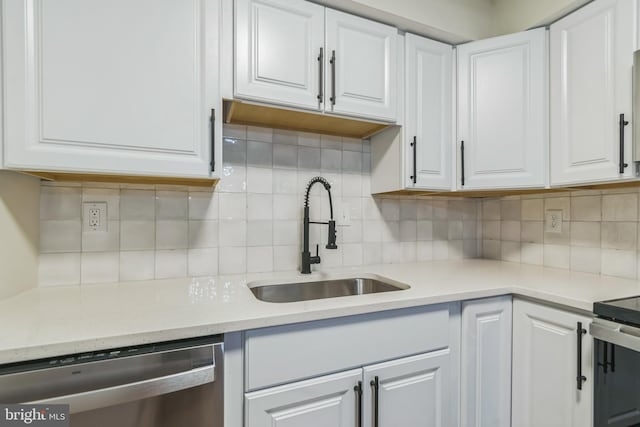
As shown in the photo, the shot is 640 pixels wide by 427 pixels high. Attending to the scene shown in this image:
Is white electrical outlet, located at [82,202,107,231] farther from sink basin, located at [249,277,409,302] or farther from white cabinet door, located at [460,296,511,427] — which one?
white cabinet door, located at [460,296,511,427]

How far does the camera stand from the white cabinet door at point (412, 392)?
1077 mm

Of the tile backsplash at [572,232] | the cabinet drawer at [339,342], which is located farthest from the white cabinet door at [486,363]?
the tile backsplash at [572,232]

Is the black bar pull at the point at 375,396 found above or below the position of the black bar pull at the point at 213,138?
below

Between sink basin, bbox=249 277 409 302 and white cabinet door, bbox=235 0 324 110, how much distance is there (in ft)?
2.64

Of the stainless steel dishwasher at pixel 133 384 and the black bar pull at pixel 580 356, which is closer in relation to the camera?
the stainless steel dishwasher at pixel 133 384

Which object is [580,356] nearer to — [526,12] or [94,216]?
[526,12]

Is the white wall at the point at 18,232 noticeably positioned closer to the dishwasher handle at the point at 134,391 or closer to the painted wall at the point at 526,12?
the dishwasher handle at the point at 134,391

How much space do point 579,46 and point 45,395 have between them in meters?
2.16

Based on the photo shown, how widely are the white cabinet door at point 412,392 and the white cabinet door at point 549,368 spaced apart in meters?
0.32

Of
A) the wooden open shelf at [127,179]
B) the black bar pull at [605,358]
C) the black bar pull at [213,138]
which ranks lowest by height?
the black bar pull at [605,358]

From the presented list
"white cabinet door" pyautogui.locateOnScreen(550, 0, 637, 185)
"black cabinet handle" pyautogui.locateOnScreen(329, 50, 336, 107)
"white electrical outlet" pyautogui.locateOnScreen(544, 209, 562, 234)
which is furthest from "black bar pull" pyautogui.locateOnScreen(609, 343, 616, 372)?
"black cabinet handle" pyautogui.locateOnScreen(329, 50, 336, 107)

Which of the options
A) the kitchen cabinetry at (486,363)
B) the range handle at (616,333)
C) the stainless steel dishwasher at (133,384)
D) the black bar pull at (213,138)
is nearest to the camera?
the stainless steel dishwasher at (133,384)

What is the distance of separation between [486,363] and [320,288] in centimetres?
76

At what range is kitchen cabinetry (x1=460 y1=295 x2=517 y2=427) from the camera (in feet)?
4.14
